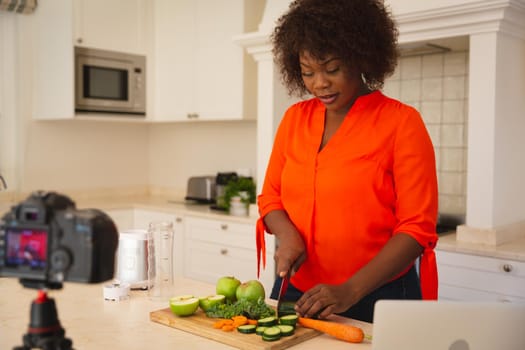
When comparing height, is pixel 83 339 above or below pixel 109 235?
below

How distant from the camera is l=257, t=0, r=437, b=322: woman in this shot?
5.24ft

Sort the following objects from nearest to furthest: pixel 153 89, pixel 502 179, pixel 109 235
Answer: pixel 109 235 < pixel 502 179 < pixel 153 89

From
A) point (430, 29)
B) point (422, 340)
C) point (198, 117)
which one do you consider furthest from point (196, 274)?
point (422, 340)

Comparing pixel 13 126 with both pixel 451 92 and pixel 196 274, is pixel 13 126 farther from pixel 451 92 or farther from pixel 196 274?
pixel 451 92

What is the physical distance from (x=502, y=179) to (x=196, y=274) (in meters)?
2.03

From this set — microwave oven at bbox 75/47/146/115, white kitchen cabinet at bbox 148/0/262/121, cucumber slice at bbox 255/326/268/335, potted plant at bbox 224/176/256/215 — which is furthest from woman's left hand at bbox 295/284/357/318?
microwave oven at bbox 75/47/146/115

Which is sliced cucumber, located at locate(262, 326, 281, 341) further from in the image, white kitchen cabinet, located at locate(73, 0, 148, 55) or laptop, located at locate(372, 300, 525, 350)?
white kitchen cabinet, located at locate(73, 0, 148, 55)

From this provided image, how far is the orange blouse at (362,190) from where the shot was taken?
1602 millimetres

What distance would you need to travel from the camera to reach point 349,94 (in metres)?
1.72

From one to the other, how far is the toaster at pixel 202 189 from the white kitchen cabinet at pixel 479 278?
1.92 m

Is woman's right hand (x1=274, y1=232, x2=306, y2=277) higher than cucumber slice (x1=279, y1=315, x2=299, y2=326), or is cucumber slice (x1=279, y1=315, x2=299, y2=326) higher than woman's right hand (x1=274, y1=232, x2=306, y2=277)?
woman's right hand (x1=274, y1=232, x2=306, y2=277)

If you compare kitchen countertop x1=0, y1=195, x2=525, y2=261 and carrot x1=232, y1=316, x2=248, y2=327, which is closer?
carrot x1=232, y1=316, x2=248, y2=327

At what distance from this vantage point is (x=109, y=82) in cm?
428

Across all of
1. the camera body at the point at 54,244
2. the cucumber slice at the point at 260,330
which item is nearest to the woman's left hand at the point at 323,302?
the cucumber slice at the point at 260,330
